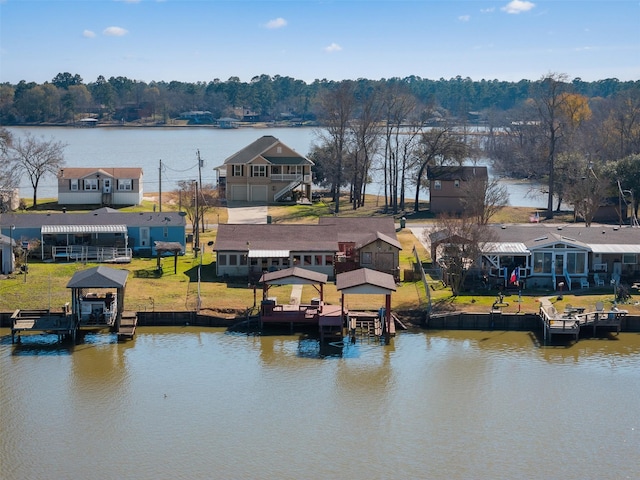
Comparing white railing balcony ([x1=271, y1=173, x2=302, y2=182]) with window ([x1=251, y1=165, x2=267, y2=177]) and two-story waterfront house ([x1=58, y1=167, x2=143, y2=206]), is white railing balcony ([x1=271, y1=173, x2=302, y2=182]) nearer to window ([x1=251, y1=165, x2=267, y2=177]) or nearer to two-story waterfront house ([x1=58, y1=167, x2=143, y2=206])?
window ([x1=251, y1=165, x2=267, y2=177])

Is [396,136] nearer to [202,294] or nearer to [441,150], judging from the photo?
[441,150]

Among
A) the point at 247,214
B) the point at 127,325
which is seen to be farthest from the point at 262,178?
the point at 127,325

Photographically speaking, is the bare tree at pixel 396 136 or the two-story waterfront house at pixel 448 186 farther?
the bare tree at pixel 396 136

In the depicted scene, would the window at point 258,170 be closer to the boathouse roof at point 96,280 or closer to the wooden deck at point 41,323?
the boathouse roof at point 96,280

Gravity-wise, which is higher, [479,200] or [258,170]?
[258,170]

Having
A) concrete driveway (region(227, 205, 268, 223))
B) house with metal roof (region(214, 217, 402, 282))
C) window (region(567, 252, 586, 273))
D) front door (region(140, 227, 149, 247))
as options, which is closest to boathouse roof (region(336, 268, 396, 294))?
house with metal roof (region(214, 217, 402, 282))

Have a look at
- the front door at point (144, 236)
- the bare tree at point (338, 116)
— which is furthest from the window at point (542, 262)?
the bare tree at point (338, 116)

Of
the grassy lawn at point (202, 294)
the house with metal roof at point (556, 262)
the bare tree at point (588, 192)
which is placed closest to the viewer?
the grassy lawn at point (202, 294)
